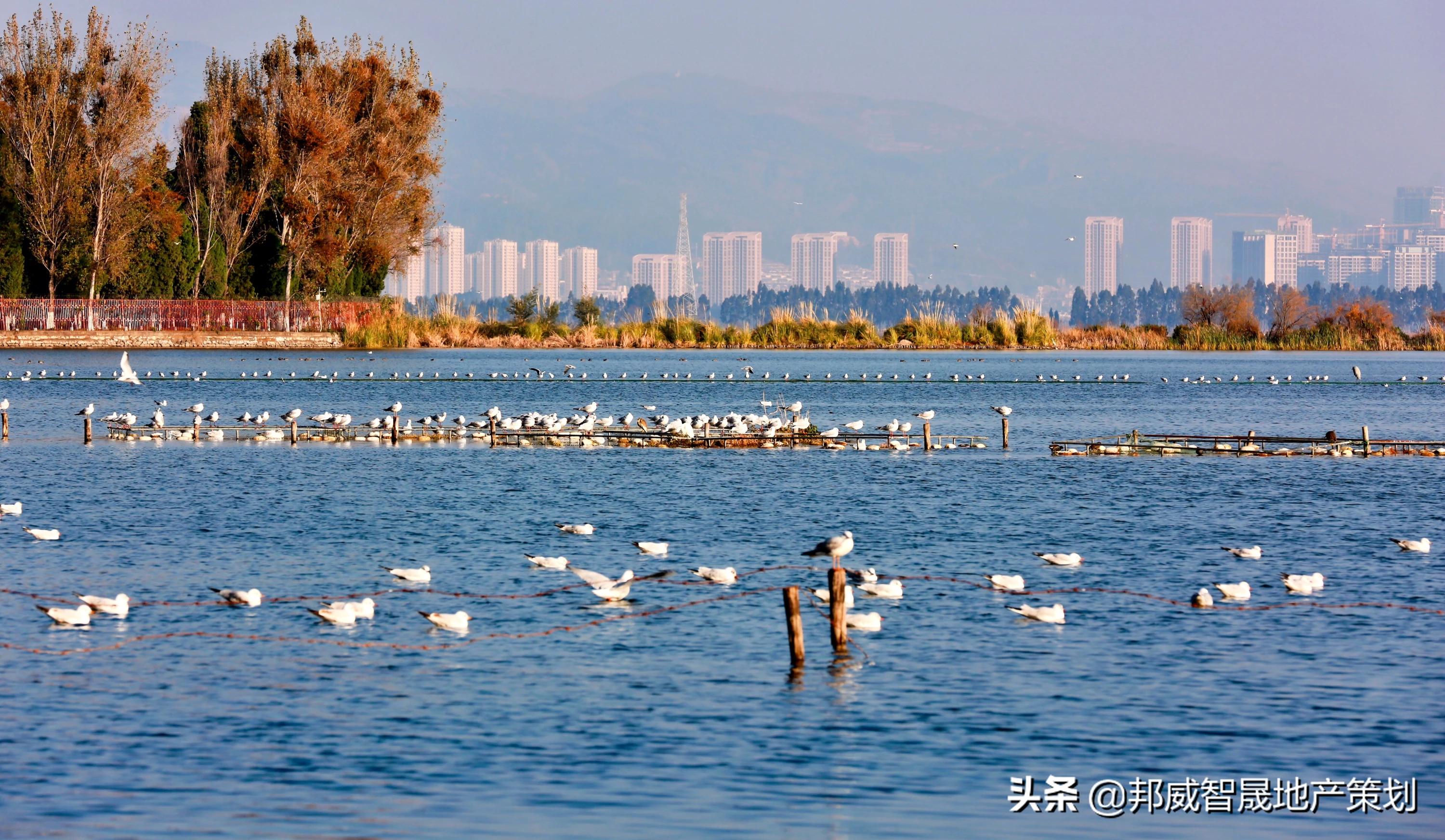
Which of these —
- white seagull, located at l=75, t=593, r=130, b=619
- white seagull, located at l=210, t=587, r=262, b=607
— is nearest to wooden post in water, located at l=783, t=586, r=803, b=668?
white seagull, located at l=210, t=587, r=262, b=607

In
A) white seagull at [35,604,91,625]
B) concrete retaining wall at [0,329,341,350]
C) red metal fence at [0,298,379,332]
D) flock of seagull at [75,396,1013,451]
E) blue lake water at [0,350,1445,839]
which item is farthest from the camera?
red metal fence at [0,298,379,332]

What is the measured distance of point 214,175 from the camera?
85.4 metres

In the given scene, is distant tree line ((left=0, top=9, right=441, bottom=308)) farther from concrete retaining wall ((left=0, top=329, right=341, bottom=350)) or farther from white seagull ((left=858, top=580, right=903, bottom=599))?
white seagull ((left=858, top=580, right=903, bottom=599))

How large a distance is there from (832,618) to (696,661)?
133cm

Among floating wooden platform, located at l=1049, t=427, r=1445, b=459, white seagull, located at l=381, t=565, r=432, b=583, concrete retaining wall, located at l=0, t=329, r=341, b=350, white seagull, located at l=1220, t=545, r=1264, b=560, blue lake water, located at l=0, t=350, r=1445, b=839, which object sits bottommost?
blue lake water, located at l=0, t=350, r=1445, b=839

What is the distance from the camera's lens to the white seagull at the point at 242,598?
17.8 m

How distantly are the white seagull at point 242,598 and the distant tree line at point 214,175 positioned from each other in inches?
2648

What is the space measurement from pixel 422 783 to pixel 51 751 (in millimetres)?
2952

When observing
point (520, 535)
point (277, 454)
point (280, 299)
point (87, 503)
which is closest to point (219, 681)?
point (520, 535)

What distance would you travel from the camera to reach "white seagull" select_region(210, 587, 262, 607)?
17828mm

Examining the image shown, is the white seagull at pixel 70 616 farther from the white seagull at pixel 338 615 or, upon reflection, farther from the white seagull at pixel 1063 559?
the white seagull at pixel 1063 559

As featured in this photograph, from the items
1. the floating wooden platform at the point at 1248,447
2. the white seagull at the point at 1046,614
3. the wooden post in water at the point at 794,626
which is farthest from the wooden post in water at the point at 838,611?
the floating wooden platform at the point at 1248,447

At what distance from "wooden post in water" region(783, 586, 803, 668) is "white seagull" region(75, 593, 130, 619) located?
702 centimetres

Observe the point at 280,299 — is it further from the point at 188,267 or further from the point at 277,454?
the point at 277,454
